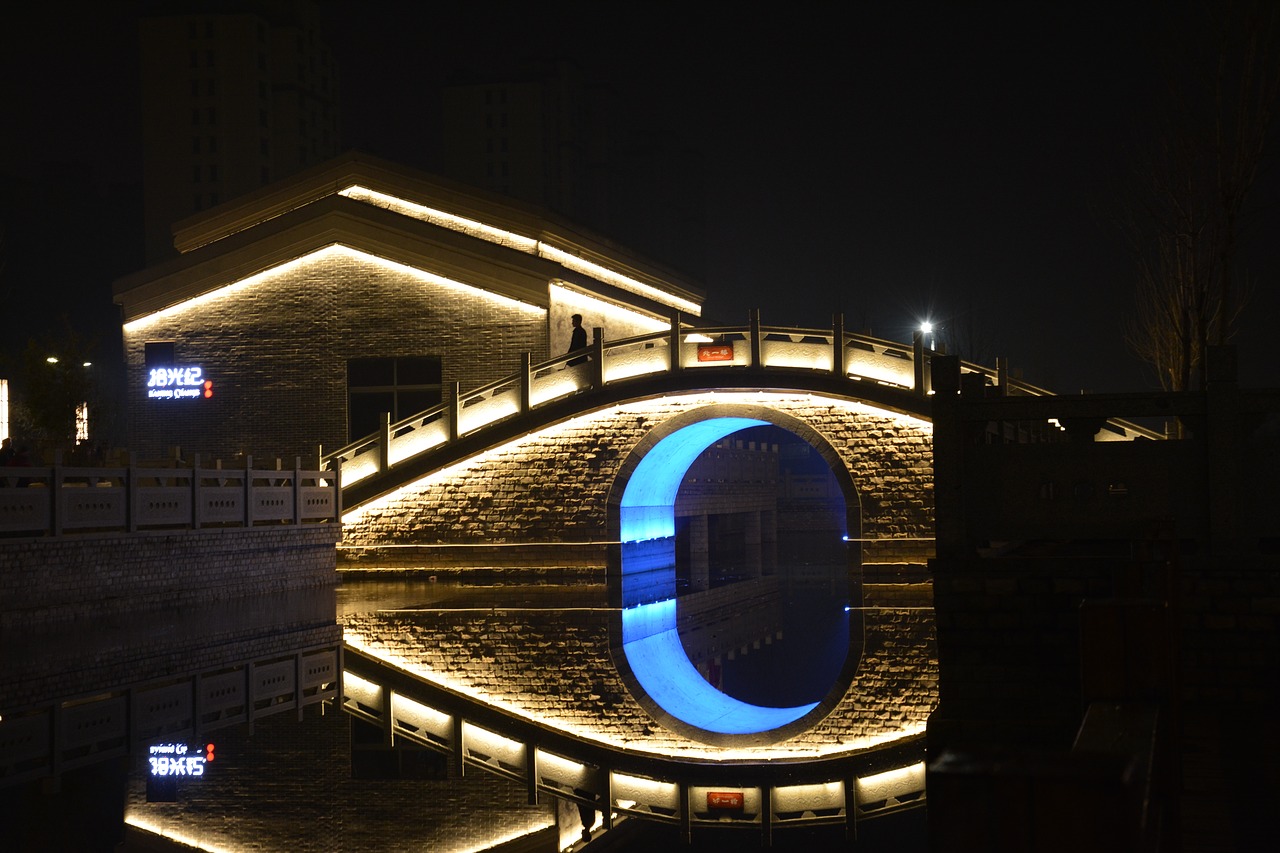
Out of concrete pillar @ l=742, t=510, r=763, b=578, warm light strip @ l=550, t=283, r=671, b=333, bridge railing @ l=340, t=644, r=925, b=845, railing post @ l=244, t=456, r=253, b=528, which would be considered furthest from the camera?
concrete pillar @ l=742, t=510, r=763, b=578

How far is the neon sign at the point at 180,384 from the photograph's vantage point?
2850 cm

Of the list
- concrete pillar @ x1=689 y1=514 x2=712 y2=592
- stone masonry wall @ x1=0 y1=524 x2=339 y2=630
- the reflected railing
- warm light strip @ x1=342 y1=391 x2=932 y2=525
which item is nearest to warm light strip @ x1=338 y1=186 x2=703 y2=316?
warm light strip @ x1=342 y1=391 x2=932 y2=525

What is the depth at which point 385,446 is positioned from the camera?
2512 cm

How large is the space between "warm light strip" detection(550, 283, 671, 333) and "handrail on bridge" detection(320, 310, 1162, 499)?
2.37m

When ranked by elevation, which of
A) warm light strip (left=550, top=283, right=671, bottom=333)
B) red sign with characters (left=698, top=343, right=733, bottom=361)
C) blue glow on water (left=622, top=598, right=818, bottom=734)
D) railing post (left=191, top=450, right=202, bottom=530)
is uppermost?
warm light strip (left=550, top=283, right=671, bottom=333)

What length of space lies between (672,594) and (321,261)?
10.1 m

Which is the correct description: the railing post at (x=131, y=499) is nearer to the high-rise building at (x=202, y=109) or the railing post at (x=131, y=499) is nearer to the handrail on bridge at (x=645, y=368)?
the handrail on bridge at (x=645, y=368)

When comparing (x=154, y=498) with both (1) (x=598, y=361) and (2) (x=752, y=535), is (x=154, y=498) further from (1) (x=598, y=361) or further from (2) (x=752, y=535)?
(2) (x=752, y=535)

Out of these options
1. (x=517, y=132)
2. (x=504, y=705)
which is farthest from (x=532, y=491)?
(x=517, y=132)

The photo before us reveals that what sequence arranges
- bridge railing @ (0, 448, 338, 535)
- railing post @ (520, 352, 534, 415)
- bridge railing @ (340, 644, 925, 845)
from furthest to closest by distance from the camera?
railing post @ (520, 352, 534, 415) < bridge railing @ (0, 448, 338, 535) < bridge railing @ (340, 644, 925, 845)

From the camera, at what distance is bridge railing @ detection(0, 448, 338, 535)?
15.4 m

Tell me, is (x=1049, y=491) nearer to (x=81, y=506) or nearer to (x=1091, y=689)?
(x=1091, y=689)

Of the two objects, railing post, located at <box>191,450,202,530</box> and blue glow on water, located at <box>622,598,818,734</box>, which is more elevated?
railing post, located at <box>191,450,202,530</box>

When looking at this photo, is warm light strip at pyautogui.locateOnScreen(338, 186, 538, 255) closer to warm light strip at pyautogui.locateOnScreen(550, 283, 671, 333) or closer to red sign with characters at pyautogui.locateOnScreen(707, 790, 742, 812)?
warm light strip at pyautogui.locateOnScreen(550, 283, 671, 333)
